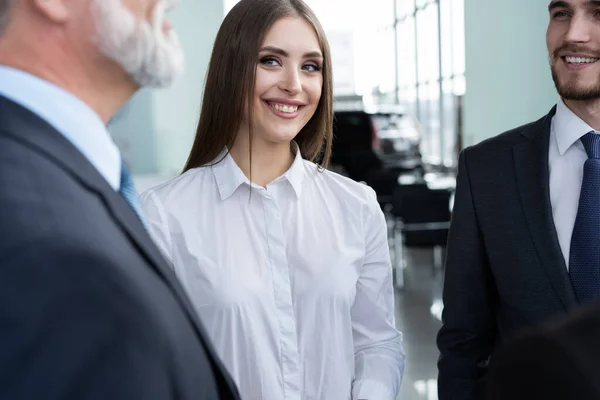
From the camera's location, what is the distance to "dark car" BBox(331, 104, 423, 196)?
10.2 metres

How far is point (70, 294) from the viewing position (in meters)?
0.69

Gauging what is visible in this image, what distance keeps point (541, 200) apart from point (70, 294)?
1429 millimetres

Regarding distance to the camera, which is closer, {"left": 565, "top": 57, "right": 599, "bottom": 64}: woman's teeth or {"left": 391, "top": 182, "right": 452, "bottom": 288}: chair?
{"left": 565, "top": 57, "right": 599, "bottom": 64}: woman's teeth

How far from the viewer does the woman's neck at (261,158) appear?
1.97 metres

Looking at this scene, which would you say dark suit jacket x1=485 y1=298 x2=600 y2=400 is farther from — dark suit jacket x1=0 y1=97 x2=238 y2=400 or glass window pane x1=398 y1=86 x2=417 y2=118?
glass window pane x1=398 y1=86 x2=417 y2=118

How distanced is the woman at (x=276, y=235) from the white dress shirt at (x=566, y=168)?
0.45 m

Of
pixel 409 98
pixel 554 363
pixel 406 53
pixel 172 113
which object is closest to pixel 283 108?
pixel 554 363

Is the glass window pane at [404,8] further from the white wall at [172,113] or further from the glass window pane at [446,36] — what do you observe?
the white wall at [172,113]

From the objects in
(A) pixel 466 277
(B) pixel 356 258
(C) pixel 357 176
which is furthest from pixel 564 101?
(C) pixel 357 176

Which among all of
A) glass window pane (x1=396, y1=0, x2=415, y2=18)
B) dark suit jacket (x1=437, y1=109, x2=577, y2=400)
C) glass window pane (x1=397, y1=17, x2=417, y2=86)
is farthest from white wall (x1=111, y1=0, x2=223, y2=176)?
glass window pane (x1=396, y1=0, x2=415, y2=18)

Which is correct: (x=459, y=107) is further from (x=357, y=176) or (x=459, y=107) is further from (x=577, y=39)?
(x=577, y=39)

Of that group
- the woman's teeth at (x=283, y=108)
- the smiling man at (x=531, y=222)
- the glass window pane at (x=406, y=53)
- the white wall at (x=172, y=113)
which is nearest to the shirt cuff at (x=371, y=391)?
the smiling man at (x=531, y=222)

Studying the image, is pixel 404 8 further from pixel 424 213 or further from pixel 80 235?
pixel 80 235

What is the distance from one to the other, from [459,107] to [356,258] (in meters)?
11.9
